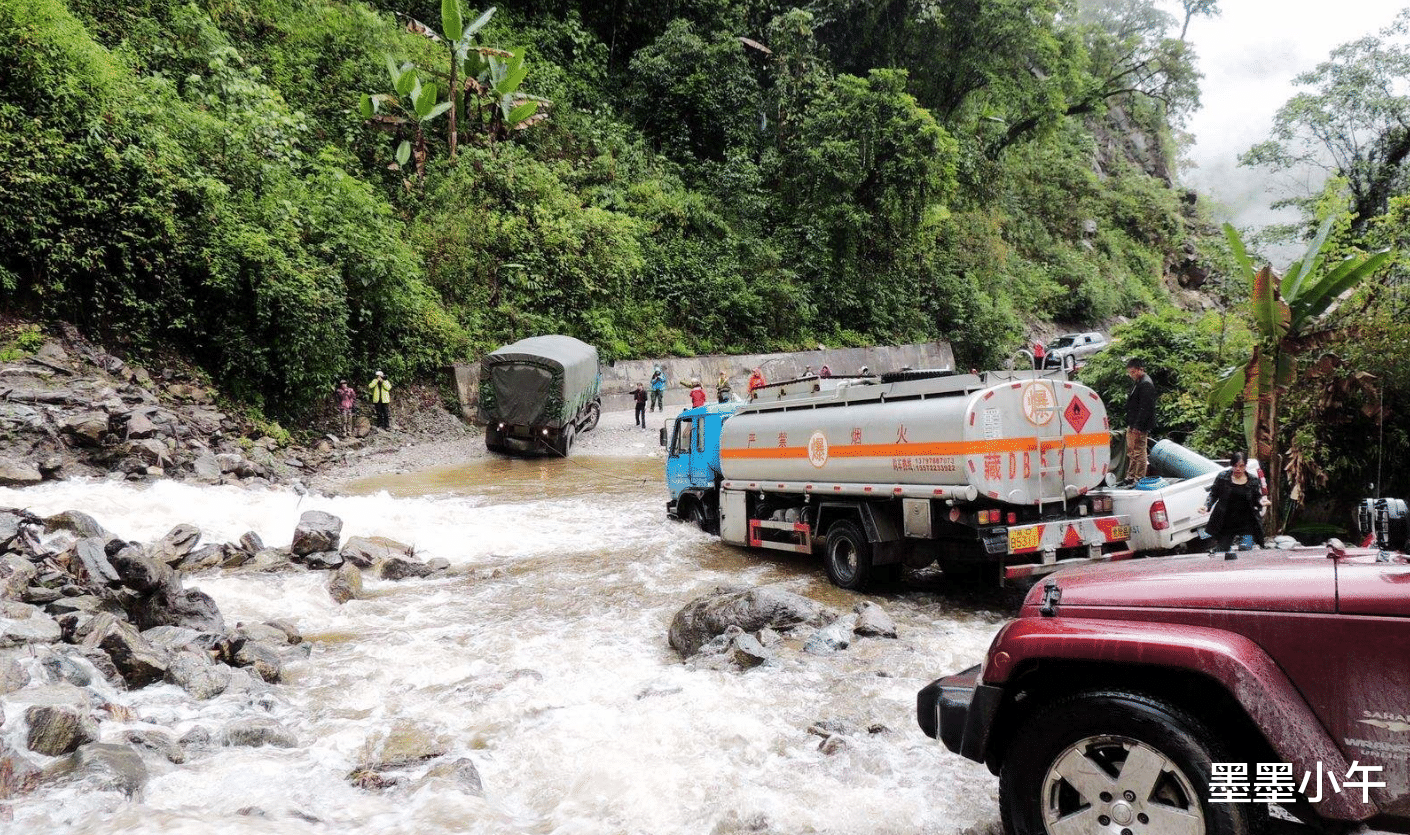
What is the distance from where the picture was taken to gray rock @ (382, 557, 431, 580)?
10.2 meters

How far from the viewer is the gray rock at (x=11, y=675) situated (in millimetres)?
4906

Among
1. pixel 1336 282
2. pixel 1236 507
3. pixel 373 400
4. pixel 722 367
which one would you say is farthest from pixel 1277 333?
pixel 722 367

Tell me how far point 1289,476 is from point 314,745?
11003 millimetres

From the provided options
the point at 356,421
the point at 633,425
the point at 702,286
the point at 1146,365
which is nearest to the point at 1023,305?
the point at 702,286

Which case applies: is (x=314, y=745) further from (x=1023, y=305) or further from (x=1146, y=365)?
(x=1023, y=305)

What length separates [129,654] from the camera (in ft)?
19.5

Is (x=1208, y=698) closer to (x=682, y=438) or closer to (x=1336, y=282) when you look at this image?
(x=1336, y=282)

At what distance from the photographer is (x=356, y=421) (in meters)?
21.9

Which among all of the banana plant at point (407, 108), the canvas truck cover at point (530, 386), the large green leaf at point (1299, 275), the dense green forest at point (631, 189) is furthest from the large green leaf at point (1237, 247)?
the banana plant at point (407, 108)

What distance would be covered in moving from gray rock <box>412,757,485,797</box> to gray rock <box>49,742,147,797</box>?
142cm

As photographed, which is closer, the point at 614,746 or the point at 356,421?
the point at 614,746

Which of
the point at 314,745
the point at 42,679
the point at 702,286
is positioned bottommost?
the point at 314,745

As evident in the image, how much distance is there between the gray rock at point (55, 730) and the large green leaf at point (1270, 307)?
464 inches

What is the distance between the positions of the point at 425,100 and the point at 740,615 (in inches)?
970
